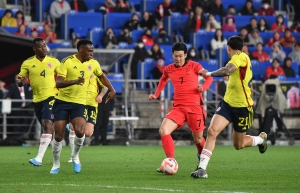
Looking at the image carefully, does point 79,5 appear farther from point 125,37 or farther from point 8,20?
point 8,20

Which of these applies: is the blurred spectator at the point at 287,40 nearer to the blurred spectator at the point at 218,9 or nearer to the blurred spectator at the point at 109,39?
the blurred spectator at the point at 218,9

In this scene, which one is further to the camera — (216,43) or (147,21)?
(147,21)

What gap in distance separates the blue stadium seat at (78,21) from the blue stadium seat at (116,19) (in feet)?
1.24

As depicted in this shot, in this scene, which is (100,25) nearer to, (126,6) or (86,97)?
(126,6)

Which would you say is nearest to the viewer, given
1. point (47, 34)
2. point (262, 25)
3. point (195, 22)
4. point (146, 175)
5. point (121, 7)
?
point (146, 175)

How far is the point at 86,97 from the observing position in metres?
14.3

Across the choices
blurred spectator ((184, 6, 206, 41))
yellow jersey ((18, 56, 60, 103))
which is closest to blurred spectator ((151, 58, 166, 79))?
blurred spectator ((184, 6, 206, 41))

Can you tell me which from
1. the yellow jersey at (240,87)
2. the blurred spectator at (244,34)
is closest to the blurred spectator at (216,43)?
the blurred spectator at (244,34)

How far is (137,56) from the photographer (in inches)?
1134

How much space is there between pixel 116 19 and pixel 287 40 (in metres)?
6.62

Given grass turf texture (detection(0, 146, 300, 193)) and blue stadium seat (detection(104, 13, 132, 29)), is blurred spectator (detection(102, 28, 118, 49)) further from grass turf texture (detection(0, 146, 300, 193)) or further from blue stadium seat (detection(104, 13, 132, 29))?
grass turf texture (detection(0, 146, 300, 193))

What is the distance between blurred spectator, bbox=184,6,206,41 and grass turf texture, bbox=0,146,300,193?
12.2 meters

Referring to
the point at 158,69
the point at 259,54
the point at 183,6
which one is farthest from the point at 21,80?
the point at 183,6

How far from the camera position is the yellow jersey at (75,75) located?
1385 cm
